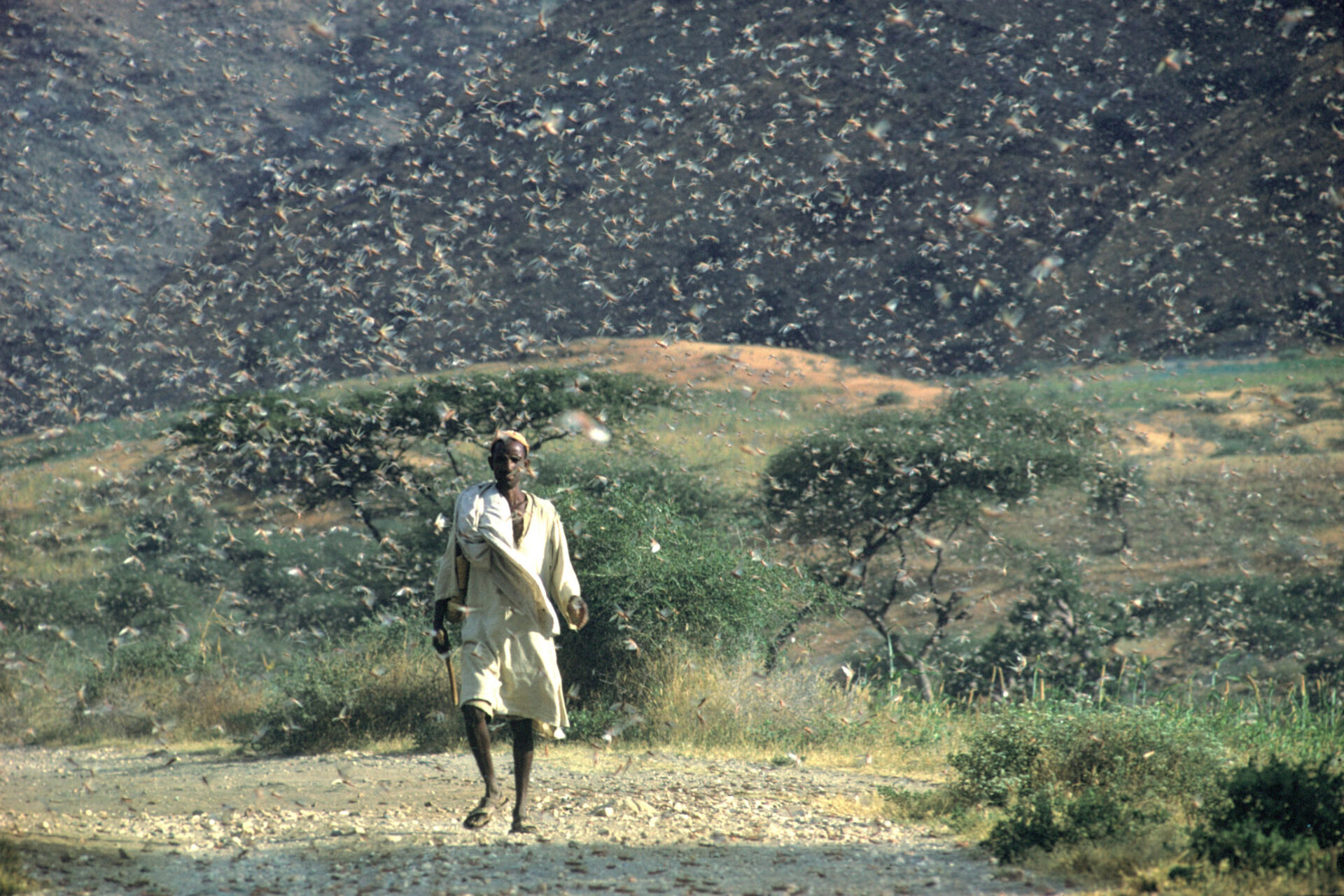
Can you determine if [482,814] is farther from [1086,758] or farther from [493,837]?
[1086,758]

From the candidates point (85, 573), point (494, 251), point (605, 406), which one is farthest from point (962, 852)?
point (494, 251)

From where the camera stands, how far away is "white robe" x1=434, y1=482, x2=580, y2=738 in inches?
178

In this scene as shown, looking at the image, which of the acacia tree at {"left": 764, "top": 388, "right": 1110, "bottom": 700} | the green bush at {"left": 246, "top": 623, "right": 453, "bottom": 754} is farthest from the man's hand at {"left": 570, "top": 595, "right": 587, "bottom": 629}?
the acacia tree at {"left": 764, "top": 388, "right": 1110, "bottom": 700}

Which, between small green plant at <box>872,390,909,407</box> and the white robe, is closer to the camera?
the white robe

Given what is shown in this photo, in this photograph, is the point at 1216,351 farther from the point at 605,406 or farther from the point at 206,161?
the point at 206,161

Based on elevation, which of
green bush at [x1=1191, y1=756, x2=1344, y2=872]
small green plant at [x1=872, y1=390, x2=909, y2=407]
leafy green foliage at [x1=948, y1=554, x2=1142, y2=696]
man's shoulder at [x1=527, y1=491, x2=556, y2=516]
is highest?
small green plant at [x1=872, y1=390, x2=909, y2=407]

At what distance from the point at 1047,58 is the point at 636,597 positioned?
4169 centimetres

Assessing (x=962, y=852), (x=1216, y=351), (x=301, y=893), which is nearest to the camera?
(x=301, y=893)

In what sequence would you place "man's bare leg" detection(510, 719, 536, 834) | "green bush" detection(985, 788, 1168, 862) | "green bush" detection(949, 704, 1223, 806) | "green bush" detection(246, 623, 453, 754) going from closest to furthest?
"green bush" detection(985, 788, 1168, 862) → "man's bare leg" detection(510, 719, 536, 834) → "green bush" detection(949, 704, 1223, 806) → "green bush" detection(246, 623, 453, 754)

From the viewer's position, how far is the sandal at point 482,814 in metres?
4.51

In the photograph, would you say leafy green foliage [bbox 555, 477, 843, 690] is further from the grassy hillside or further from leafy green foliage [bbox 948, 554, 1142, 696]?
leafy green foliage [bbox 948, 554, 1142, 696]

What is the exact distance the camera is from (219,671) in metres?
11.7

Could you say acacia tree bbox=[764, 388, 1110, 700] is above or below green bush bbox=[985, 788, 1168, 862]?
above

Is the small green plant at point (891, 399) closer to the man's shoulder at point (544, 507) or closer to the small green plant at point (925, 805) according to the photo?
the small green plant at point (925, 805)
